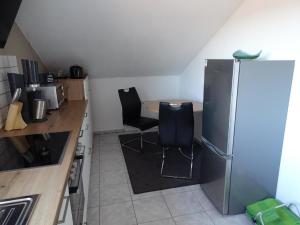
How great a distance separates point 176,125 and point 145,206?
95cm

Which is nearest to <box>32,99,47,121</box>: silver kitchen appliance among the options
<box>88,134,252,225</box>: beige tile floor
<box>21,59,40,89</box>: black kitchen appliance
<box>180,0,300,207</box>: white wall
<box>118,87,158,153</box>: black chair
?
<box>21,59,40,89</box>: black kitchen appliance

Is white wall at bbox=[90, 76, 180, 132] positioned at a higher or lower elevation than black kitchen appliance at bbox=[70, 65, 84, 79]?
lower

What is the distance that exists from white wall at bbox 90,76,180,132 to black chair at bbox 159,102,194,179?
167 centimetres

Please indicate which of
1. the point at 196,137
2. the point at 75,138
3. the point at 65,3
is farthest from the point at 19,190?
the point at 196,137

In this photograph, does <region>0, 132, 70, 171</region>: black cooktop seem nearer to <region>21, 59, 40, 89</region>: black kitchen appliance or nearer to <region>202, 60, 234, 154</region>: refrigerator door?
<region>21, 59, 40, 89</region>: black kitchen appliance

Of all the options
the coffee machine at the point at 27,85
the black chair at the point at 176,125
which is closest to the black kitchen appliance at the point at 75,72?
the coffee machine at the point at 27,85

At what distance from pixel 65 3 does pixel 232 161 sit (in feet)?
7.28

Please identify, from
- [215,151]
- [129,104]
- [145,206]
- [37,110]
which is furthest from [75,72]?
[215,151]

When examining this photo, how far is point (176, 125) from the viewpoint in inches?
101

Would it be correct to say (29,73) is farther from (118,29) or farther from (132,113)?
(132,113)

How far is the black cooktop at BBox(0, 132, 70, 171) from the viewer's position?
1.20 meters

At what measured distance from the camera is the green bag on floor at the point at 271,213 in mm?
1746

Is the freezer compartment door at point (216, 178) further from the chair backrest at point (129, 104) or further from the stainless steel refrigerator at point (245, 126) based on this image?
the chair backrest at point (129, 104)

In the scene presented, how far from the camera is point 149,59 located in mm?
3488
